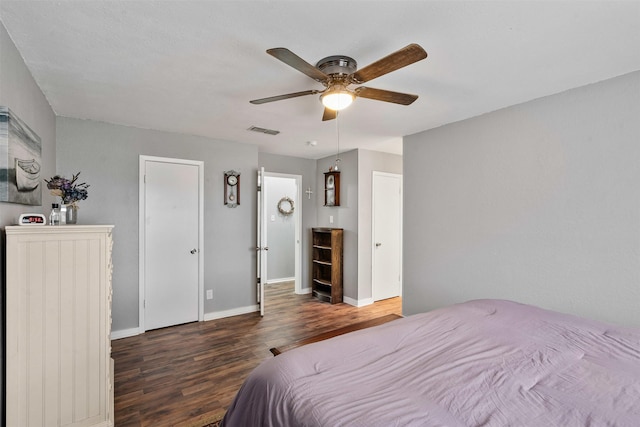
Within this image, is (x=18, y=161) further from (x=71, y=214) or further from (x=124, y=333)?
(x=124, y=333)

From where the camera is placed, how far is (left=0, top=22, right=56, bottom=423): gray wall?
161 centimetres

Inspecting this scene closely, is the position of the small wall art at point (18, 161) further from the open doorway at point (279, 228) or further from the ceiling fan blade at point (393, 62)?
the open doorway at point (279, 228)

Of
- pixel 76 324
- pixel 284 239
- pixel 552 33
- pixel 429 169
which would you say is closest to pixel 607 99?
pixel 552 33

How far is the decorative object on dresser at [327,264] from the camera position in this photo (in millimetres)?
4672

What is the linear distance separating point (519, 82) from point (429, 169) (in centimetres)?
133

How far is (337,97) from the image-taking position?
191 centimetres

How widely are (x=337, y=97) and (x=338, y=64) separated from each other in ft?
0.67

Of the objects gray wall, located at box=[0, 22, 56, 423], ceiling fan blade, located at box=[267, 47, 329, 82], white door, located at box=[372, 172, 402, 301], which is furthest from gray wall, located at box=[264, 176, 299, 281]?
ceiling fan blade, located at box=[267, 47, 329, 82]

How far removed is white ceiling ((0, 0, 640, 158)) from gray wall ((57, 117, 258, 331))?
1.52 feet

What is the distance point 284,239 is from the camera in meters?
6.35

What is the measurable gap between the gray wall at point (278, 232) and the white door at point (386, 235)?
2.05 meters

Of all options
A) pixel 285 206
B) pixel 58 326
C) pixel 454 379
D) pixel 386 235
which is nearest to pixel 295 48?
pixel 454 379

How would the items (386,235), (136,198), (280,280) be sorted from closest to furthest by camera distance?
(136,198) → (386,235) → (280,280)

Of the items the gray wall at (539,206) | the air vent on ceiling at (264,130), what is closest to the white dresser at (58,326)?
the air vent on ceiling at (264,130)
